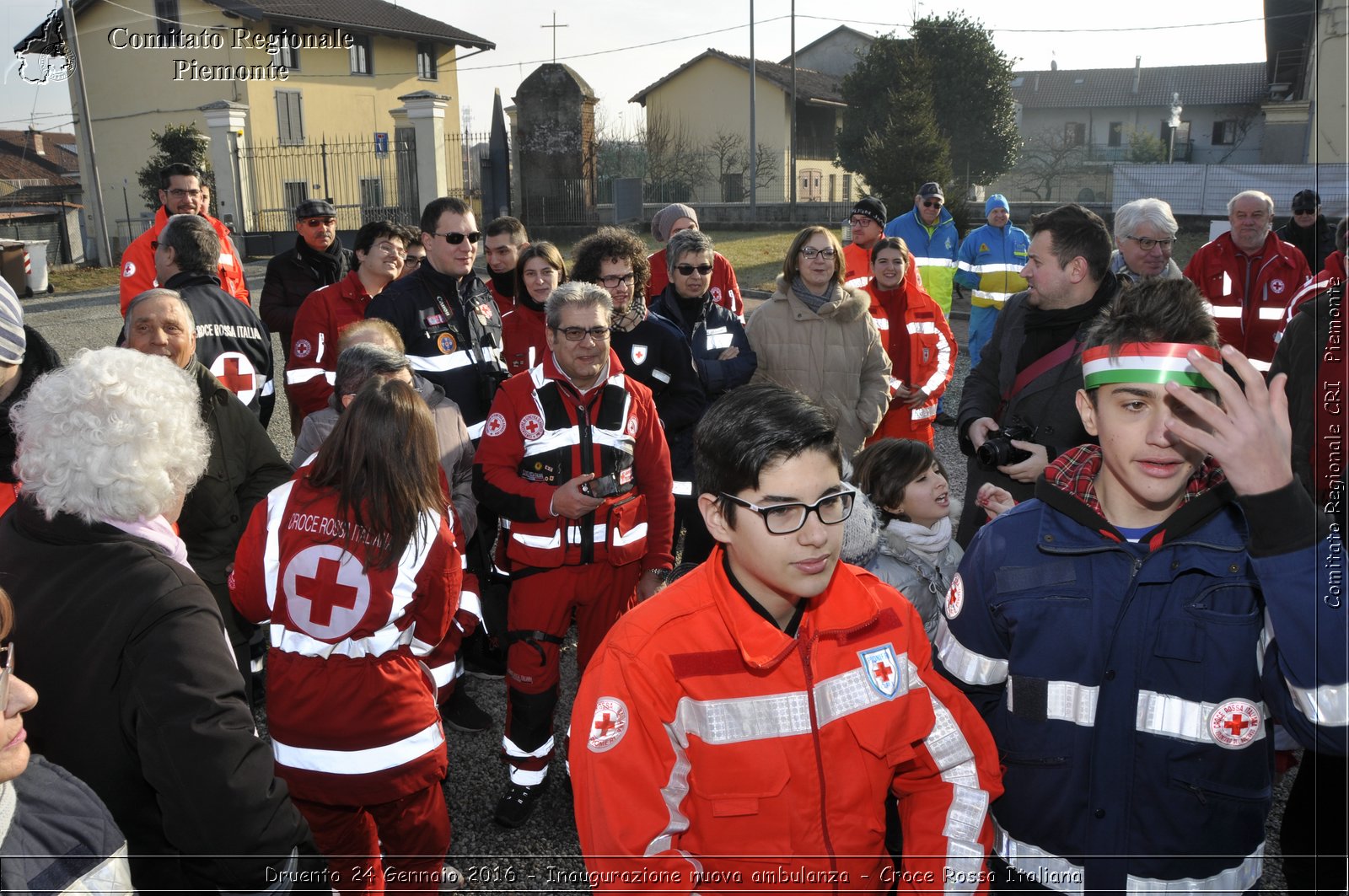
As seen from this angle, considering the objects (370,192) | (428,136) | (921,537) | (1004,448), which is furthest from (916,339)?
(370,192)

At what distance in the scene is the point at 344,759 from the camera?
2.63m

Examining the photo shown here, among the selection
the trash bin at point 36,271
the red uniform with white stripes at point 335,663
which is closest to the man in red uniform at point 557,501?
the red uniform with white stripes at point 335,663

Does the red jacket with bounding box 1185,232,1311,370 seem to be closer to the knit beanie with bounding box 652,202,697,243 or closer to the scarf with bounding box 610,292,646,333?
the knit beanie with bounding box 652,202,697,243

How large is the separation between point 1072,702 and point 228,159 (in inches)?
875

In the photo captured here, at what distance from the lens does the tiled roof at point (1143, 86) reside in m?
47.5

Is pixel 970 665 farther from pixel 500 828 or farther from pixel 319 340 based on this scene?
pixel 319 340

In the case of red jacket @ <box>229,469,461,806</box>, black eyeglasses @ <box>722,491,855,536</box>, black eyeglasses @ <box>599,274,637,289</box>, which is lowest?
red jacket @ <box>229,469,461,806</box>

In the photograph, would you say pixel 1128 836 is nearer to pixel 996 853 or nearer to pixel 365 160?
pixel 996 853

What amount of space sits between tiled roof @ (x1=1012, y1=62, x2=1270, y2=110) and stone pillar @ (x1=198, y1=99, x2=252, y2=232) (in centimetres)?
3996

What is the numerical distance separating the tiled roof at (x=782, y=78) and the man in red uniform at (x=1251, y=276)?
35311 mm

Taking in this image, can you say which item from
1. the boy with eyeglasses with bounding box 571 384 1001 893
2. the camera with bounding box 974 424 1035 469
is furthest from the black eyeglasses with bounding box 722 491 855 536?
the camera with bounding box 974 424 1035 469

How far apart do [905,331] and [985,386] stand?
2.53 meters

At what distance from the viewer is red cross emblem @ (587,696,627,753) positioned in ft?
5.77

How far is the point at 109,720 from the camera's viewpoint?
180 cm
